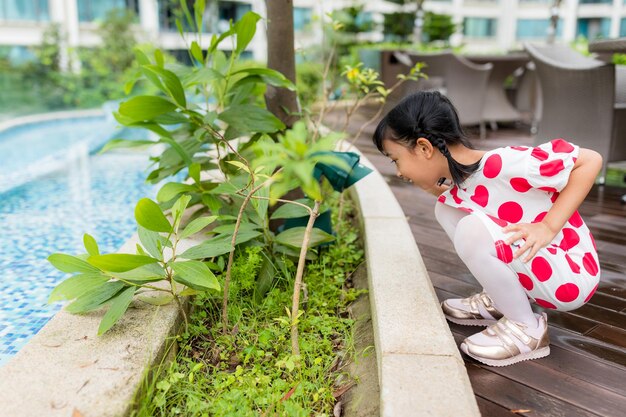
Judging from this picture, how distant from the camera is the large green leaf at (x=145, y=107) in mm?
1953

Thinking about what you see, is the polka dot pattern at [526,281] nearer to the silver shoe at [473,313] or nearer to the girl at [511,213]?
the girl at [511,213]

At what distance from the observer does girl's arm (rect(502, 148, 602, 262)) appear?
148 cm

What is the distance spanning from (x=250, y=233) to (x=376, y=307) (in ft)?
1.79

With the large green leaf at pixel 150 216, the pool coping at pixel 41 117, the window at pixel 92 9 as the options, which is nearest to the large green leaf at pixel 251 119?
the large green leaf at pixel 150 216

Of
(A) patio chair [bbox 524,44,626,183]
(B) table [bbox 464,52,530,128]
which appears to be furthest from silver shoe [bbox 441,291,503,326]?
(B) table [bbox 464,52,530,128]

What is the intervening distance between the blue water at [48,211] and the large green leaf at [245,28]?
48.6 inches

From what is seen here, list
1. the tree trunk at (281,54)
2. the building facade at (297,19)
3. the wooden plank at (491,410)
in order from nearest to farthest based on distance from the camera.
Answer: the wooden plank at (491,410) → the tree trunk at (281,54) → the building facade at (297,19)

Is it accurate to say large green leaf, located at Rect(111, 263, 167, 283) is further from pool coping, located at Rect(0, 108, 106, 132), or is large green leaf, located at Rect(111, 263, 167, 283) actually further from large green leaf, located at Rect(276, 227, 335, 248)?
pool coping, located at Rect(0, 108, 106, 132)

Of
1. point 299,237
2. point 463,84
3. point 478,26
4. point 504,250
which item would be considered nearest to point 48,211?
point 299,237

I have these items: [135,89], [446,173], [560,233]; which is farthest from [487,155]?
[135,89]

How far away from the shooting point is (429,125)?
5.04 ft

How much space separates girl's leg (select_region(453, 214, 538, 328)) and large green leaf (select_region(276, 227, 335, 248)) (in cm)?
57

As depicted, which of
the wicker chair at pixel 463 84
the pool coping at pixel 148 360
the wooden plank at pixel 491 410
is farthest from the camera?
the wicker chair at pixel 463 84

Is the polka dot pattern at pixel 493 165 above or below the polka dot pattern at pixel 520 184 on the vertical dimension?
above
